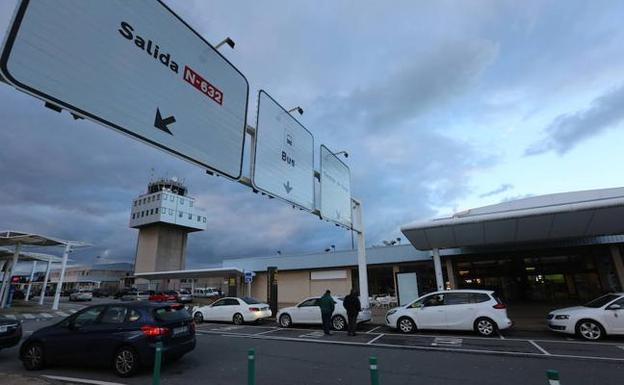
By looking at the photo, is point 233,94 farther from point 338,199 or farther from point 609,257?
point 609,257

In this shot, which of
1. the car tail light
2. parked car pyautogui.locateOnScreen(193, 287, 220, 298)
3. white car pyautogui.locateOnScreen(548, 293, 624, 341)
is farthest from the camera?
parked car pyautogui.locateOnScreen(193, 287, 220, 298)

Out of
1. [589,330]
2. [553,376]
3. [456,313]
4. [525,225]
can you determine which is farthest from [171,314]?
[525,225]

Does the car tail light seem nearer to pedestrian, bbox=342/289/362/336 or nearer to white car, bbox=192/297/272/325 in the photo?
pedestrian, bbox=342/289/362/336

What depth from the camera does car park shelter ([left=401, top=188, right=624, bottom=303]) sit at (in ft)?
54.0

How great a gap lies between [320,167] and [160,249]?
67.8 meters

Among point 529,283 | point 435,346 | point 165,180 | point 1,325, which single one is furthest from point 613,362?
point 165,180

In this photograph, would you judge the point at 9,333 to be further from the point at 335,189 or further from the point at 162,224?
the point at 162,224

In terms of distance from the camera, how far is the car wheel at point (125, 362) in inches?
291

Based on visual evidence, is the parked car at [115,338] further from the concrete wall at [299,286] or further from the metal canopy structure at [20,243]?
the concrete wall at [299,286]

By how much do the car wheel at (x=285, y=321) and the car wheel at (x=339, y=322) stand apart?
7.43ft

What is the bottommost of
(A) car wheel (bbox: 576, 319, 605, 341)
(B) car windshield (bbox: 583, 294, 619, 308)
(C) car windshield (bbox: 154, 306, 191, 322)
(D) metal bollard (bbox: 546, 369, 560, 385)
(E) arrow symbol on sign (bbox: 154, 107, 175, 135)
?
(A) car wheel (bbox: 576, 319, 605, 341)

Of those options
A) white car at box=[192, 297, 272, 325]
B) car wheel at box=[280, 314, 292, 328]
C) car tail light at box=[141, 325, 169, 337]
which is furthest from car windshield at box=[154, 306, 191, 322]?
white car at box=[192, 297, 272, 325]

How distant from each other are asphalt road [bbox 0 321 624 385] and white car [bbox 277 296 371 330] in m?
2.81

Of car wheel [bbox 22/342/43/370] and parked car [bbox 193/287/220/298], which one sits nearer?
car wheel [bbox 22/342/43/370]
